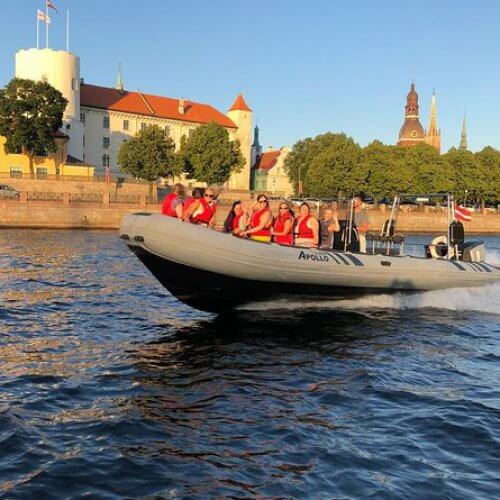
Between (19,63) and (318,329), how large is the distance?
71.3m

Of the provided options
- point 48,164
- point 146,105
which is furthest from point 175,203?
point 146,105

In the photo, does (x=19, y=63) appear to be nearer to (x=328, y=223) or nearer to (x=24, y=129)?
(x=24, y=129)

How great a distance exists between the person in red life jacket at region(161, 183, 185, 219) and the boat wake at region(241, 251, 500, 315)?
331cm

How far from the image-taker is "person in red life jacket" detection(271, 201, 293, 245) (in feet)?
43.5

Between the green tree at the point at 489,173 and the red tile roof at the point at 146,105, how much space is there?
3956cm

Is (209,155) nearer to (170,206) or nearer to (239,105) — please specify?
(239,105)

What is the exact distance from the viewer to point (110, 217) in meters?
49.0

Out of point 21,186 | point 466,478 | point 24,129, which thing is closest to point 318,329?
point 466,478

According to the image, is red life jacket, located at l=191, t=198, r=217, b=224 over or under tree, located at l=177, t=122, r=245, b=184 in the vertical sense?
under

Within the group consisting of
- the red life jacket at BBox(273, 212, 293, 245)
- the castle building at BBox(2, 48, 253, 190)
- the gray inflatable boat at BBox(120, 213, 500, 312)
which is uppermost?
the castle building at BBox(2, 48, 253, 190)

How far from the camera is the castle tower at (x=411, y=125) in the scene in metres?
162

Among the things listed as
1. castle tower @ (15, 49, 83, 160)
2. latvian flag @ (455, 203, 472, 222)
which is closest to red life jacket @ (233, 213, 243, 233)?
latvian flag @ (455, 203, 472, 222)

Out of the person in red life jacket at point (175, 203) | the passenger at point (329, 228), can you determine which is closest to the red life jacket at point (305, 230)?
the passenger at point (329, 228)

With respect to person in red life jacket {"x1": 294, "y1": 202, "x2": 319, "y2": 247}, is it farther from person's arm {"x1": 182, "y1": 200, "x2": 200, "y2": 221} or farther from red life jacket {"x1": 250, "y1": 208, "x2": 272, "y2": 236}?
person's arm {"x1": 182, "y1": 200, "x2": 200, "y2": 221}
